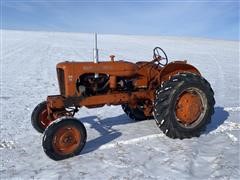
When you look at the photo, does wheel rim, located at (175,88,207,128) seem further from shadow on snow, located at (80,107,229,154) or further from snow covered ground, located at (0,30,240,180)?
shadow on snow, located at (80,107,229,154)

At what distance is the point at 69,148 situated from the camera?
550 cm

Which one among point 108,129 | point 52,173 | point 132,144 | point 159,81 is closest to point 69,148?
point 52,173

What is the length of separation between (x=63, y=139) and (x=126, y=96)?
1.54 metres

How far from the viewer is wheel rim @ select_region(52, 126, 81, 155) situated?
211 inches

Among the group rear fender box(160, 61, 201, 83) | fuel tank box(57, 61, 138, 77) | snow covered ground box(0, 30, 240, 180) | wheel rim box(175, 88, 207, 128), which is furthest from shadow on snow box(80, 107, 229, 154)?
rear fender box(160, 61, 201, 83)

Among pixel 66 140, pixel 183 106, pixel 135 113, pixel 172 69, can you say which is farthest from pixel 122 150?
pixel 172 69

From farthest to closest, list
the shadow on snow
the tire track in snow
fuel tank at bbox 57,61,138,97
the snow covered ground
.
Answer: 1. the shadow on snow
2. the tire track in snow
3. fuel tank at bbox 57,61,138,97
4. the snow covered ground

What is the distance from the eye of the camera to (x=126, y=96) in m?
6.44

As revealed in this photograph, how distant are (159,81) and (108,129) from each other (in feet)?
4.42

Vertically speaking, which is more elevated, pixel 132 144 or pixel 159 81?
pixel 159 81

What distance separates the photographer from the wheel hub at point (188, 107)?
253 inches

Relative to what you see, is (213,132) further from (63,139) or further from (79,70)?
(63,139)

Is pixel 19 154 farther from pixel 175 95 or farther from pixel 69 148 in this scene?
pixel 175 95

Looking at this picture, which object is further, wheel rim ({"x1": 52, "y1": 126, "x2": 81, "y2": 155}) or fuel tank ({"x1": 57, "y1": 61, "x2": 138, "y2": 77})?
fuel tank ({"x1": 57, "y1": 61, "x2": 138, "y2": 77})
